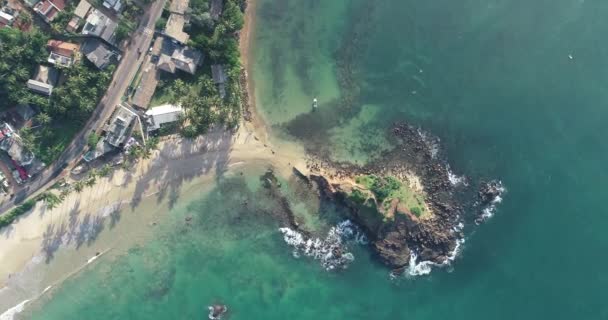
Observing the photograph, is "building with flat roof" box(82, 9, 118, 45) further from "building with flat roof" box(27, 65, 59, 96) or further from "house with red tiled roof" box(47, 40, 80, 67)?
"building with flat roof" box(27, 65, 59, 96)

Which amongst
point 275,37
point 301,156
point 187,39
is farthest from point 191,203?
point 275,37

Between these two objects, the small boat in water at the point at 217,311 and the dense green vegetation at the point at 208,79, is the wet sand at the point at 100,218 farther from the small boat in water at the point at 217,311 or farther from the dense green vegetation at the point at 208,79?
the small boat in water at the point at 217,311

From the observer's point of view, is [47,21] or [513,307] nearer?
[47,21]

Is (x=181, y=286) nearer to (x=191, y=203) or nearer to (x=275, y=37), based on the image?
(x=191, y=203)

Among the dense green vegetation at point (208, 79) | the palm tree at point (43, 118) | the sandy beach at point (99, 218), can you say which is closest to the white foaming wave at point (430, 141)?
the dense green vegetation at point (208, 79)

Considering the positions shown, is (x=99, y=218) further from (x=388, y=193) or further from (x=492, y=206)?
(x=492, y=206)

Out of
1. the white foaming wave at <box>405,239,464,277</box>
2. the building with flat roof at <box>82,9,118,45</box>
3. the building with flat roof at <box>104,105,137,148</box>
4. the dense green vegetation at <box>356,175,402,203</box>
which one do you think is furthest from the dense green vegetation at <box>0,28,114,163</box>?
the white foaming wave at <box>405,239,464,277</box>

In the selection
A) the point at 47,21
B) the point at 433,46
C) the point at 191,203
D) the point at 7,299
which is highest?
the point at 433,46
